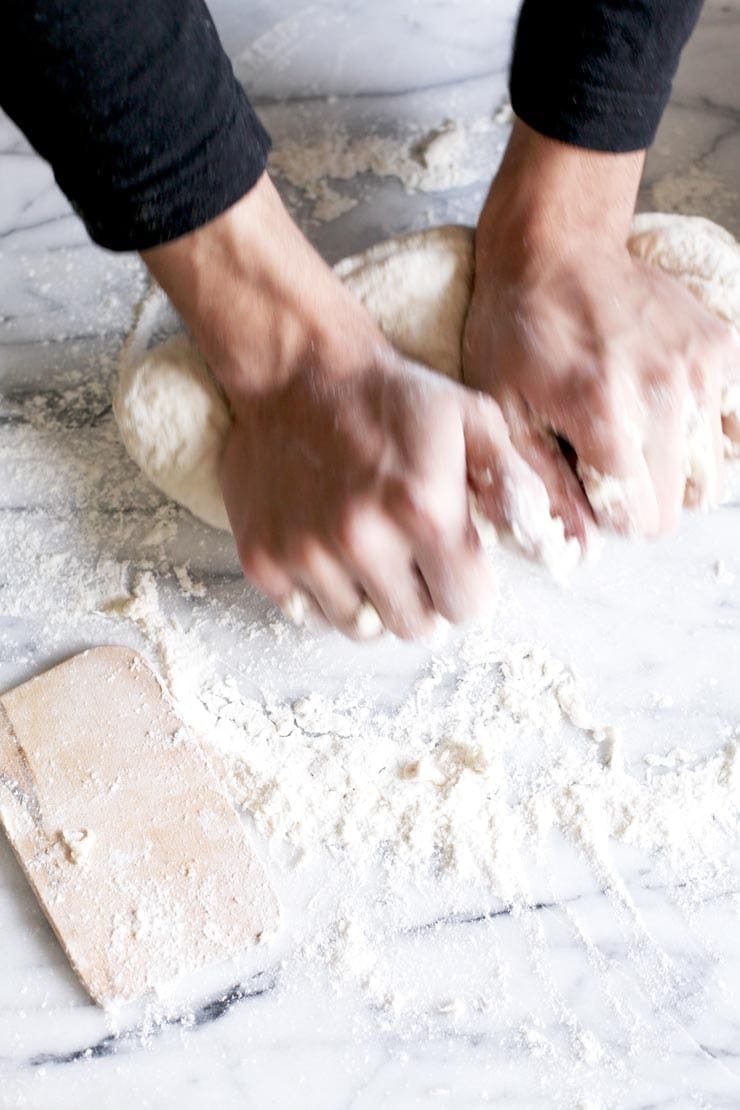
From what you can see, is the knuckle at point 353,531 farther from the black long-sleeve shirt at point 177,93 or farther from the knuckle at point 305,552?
the black long-sleeve shirt at point 177,93

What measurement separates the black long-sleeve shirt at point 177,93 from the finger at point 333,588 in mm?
233

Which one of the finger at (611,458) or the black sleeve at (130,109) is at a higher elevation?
the black sleeve at (130,109)

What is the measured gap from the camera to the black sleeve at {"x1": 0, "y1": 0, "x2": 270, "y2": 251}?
597 mm

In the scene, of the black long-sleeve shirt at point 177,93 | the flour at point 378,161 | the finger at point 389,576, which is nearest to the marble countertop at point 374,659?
the flour at point 378,161

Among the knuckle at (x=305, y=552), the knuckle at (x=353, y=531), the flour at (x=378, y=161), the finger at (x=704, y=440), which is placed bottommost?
the finger at (x=704, y=440)

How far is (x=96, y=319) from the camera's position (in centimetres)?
93

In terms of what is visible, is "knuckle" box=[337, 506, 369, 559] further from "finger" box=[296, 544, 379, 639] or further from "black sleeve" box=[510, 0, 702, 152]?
"black sleeve" box=[510, 0, 702, 152]

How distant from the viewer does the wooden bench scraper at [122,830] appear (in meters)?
0.74

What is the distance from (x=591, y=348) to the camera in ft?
2.36

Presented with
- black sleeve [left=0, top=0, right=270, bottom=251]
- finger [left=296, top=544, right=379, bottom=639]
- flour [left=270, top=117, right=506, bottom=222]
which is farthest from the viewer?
flour [left=270, top=117, right=506, bottom=222]

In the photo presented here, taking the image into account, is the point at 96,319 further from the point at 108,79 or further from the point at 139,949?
the point at 139,949

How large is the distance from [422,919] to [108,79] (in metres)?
0.60

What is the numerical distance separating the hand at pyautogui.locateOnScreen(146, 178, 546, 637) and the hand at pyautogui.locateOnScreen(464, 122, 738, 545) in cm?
5

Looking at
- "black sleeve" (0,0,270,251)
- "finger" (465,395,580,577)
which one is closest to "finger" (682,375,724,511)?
"finger" (465,395,580,577)
